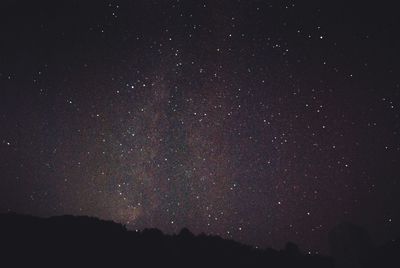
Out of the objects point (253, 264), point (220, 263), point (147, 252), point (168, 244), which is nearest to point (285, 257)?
point (253, 264)

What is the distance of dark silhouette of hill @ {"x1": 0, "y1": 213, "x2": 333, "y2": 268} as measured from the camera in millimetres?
16109

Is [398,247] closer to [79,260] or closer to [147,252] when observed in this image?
[147,252]

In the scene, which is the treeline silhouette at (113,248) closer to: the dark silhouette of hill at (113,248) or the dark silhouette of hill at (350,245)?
the dark silhouette of hill at (113,248)

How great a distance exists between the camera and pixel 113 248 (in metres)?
18.6

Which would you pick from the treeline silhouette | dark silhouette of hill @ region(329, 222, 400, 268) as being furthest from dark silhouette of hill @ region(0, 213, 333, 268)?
dark silhouette of hill @ region(329, 222, 400, 268)

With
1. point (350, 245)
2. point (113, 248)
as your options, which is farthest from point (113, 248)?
point (350, 245)

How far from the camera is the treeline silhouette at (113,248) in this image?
16.1 metres

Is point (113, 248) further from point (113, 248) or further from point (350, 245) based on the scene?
point (350, 245)

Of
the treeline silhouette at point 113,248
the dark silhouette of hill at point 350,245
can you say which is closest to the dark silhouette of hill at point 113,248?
the treeline silhouette at point 113,248

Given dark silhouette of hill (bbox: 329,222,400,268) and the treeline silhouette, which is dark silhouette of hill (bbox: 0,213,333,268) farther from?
dark silhouette of hill (bbox: 329,222,400,268)

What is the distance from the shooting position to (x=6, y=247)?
51.1 ft

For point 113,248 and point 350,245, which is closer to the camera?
point 113,248

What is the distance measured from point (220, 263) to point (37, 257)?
957 cm

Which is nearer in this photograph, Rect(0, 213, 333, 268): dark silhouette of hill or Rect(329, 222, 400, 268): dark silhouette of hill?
Rect(0, 213, 333, 268): dark silhouette of hill
